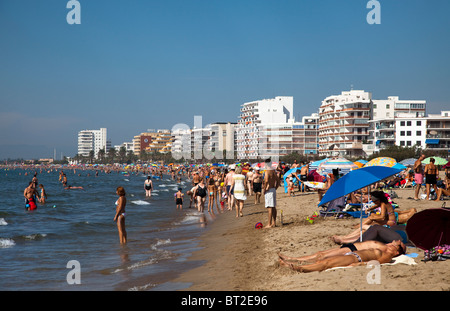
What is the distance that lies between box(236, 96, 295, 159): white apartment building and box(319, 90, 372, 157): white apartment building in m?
27.0

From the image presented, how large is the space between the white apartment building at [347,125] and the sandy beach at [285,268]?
78.7 meters

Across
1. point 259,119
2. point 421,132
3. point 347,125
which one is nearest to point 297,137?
point 259,119

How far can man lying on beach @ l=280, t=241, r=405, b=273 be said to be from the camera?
6.54 m

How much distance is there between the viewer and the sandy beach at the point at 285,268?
5.68m

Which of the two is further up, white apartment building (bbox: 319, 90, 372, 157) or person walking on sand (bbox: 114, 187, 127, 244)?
white apartment building (bbox: 319, 90, 372, 157)

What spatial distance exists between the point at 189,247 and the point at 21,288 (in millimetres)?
4507

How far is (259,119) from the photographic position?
131875 mm

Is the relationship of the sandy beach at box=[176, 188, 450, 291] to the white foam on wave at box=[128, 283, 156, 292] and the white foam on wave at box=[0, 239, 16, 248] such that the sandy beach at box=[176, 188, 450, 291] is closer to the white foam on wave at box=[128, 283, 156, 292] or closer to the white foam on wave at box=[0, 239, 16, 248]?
the white foam on wave at box=[128, 283, 156, 292]

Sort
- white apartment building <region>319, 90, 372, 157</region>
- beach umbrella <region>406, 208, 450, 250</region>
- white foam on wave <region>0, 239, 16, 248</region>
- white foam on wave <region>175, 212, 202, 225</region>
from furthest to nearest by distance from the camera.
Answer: white apartment building <region>319, 90, 372, 157</region> < white foam on wave <region>175, 212, 202, 225</region> < white foam on wave <region>0, 239, 16, 248</region> < beach umbrella <region>406, 208, 450, 250</region>

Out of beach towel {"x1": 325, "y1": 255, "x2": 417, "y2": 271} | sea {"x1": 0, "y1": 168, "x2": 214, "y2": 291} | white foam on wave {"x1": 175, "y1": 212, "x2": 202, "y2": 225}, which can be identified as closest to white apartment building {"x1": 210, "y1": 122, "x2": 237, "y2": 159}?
white foam on wave {"x1": 175, "y1": 212, "x2": 202, "y2": 225}

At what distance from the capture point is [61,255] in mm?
11242

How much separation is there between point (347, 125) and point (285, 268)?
89.6 metres

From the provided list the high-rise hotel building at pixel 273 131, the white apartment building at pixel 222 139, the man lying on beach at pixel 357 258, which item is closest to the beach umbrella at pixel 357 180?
the man lying on beach at pixel 357 258
